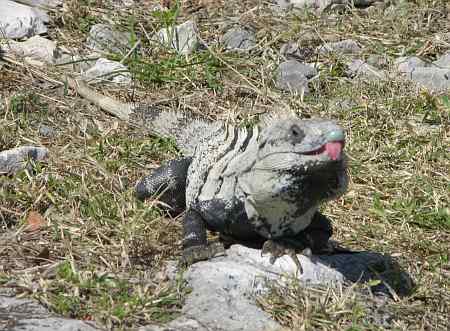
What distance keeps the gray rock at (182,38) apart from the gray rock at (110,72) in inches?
20.4

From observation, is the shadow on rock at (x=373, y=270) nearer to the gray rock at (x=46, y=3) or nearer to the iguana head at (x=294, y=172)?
the iguana head at (x=294, y=172)

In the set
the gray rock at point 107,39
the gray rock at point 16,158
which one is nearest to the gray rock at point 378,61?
the gray rock at point 107,39

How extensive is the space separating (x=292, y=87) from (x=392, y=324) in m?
3.25

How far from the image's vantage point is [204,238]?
5035mm

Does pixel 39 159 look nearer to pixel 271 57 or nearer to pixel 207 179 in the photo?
pixel 207 179

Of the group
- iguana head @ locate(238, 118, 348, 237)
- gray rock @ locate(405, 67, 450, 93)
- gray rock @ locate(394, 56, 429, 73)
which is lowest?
gray rock @ locate(405, 67, 450, 93)

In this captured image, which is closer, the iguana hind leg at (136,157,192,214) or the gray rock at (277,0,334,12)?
the iguana hind leg at (136,157,192,214)

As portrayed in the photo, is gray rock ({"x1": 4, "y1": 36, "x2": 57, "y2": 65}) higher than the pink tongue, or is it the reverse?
the pink tongue

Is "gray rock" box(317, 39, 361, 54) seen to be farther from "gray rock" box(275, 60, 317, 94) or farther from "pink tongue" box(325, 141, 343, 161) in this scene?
"pink tongue" box(325, 141, 343, 161)

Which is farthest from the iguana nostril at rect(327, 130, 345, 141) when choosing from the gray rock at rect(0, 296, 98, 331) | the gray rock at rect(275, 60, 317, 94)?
the gray rock at rect(275, 60, 317, 94)

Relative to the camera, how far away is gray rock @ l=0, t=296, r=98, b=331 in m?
3.98

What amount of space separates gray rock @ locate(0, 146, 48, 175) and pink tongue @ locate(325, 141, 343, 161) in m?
2.19

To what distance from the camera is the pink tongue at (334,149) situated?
427cm

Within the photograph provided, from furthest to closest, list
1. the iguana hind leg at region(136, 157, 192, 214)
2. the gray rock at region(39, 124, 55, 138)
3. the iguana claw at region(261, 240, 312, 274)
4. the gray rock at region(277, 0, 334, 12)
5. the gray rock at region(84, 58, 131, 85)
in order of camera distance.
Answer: the gray rock at region(277, 0, 334, 12), the gray rock at region(84, 58, 131, 85), the gray rock at region(39, 124, 55, 138), the iguana hind leg at region(136, 157, 192, 214), the iguana claw at region(261, 240, 312, 274)
